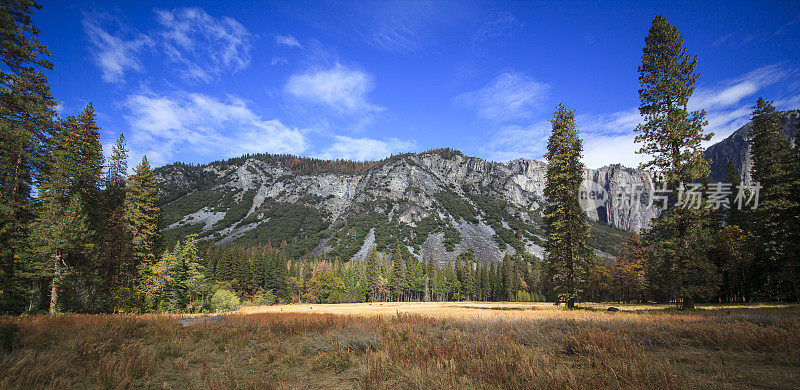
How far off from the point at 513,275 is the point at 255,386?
320 feet

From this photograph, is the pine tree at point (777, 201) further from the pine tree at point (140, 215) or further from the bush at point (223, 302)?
the bush at point (223, 302)

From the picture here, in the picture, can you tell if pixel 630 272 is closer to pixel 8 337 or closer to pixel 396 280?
pixel 396 280

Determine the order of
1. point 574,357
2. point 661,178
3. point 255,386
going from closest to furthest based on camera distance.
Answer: point 255,386 < point 574,357 < point 661,178

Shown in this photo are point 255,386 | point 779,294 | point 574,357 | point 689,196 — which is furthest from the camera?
point 779,294

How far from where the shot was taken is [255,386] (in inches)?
188

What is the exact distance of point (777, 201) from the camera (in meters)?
23.6

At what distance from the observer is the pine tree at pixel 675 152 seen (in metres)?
16.6

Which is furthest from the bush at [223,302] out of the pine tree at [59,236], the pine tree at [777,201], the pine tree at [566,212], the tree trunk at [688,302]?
the pine tree at [777,201]

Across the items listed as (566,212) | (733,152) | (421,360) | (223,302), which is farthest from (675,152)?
(733,152)

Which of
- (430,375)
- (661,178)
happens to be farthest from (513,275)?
(430,375)

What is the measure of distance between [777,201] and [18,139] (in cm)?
4876

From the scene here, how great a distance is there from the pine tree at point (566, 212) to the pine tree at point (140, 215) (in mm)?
38313

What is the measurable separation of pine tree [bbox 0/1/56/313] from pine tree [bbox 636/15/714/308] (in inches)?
1268

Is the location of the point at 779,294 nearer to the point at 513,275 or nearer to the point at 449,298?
the point at 513,275
